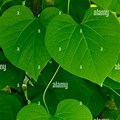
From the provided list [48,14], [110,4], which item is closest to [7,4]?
[48,14]

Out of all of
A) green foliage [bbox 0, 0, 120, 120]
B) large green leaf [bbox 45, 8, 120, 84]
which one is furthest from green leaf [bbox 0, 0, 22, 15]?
large green leaf [bbox 45, 8, 120, 84]

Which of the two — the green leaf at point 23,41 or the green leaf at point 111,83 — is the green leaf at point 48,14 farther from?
the green leaf at point 111,83

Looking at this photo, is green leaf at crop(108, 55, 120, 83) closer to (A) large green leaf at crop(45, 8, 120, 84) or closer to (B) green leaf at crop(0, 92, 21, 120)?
(A) large green leaf at crop(45, 8, 120, 84)

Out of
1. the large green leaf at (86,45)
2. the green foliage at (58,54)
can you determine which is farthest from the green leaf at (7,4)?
the large green leaf at (86,45)

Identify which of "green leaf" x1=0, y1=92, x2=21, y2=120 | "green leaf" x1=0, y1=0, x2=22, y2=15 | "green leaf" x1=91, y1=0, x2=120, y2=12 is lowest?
"green leaf" x1=0, y1=92, x2=21, y2=120

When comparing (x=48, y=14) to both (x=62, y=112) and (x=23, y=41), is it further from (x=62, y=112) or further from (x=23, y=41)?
(x=62, y=112)
